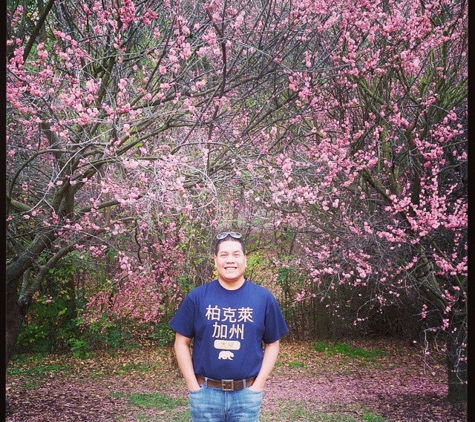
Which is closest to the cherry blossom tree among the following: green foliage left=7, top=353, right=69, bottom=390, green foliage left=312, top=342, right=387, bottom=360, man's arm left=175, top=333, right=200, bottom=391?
man's arm left=175, top=333, right=200, bottom=391

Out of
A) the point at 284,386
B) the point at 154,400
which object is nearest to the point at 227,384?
the point at 154,400

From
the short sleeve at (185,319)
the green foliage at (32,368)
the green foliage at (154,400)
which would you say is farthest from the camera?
the green foliage at (32,368)

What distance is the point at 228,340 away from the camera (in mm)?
2062

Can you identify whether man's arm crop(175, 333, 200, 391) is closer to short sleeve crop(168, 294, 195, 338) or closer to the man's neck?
short sleeve crop(168, 294, 195, 338)

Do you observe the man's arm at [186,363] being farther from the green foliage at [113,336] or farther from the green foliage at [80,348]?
the green foliage at [80,348]

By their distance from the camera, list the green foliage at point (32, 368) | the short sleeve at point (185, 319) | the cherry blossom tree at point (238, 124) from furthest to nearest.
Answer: the green foliage at point (32, 368) < the cherry blossom tree at point (238, 124) < the short sleeve at point (185, 319)

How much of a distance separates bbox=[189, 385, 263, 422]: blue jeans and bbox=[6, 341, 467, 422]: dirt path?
3205 millimetres

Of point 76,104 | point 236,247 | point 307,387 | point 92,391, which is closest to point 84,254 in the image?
point 92,391

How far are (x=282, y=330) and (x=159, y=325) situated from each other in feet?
15.9

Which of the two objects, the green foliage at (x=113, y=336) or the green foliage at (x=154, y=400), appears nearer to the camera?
the green foliage at (x=154, y=400)

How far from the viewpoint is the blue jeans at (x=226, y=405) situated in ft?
6.68

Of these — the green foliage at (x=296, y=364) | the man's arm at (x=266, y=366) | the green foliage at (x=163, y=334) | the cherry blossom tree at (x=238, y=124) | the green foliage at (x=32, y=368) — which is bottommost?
the green foliage at (x=32, y=368)

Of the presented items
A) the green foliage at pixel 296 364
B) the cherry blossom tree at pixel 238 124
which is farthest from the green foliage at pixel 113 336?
the green foliage at pixel 296 364
